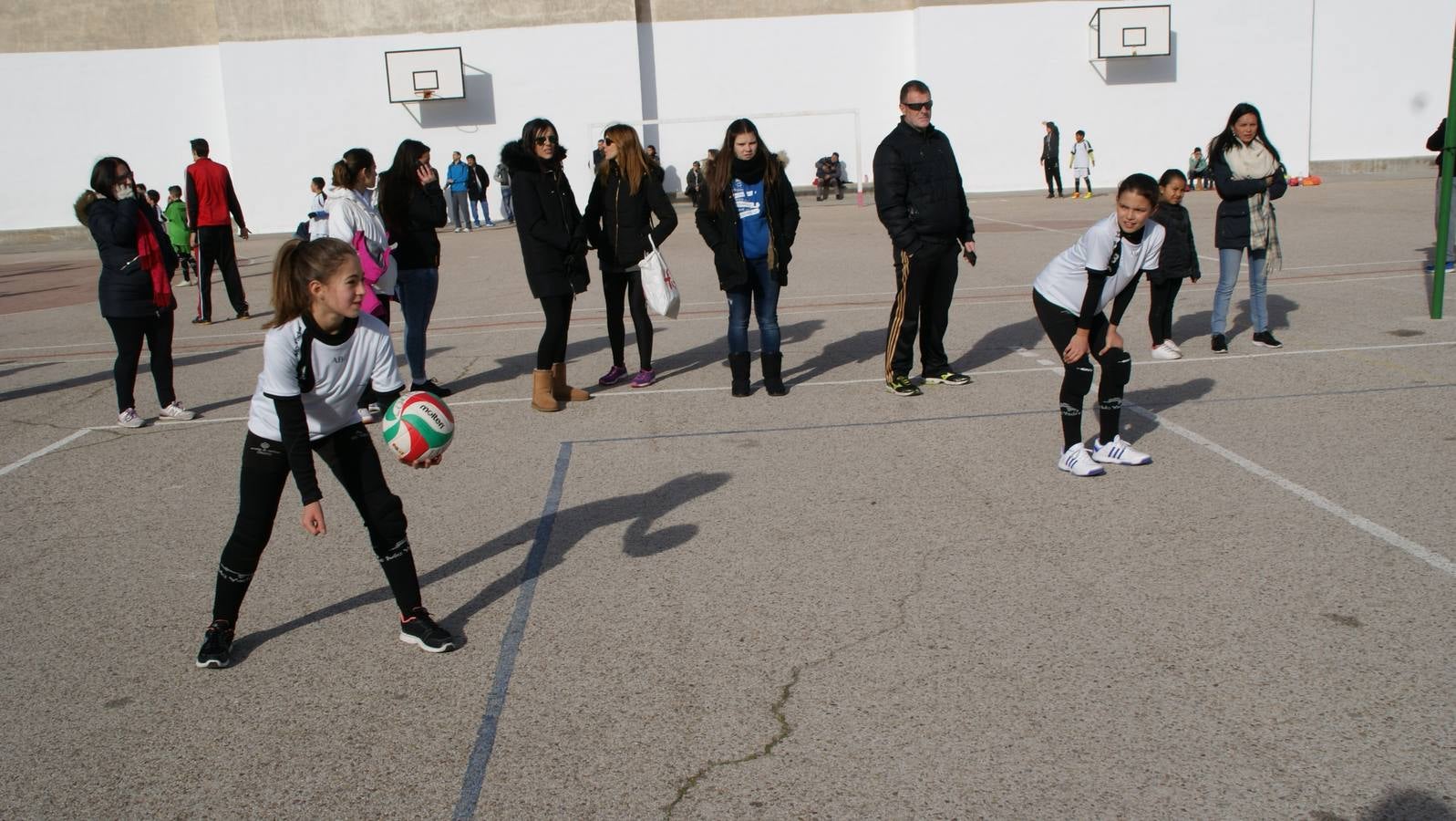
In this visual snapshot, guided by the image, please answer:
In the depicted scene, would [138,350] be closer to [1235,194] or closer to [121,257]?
[121,257]

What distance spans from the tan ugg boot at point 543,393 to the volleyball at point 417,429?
3.95 meters

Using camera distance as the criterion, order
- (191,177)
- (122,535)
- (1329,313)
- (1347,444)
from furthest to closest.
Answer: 1. (191,177)
2. (1329,313)
3. (1347,444)
4. (122,535)

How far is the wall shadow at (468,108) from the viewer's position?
35.1 metres

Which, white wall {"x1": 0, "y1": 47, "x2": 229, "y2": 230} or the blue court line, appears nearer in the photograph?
the blue court line

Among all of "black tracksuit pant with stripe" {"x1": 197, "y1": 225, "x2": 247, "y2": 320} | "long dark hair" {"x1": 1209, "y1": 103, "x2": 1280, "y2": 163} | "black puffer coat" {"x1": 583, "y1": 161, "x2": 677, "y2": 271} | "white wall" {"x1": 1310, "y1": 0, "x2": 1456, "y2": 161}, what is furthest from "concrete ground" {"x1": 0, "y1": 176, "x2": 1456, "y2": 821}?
"white wall" {"x1": 1310, "y1": 0, "x2": 1456, "y2": 161}

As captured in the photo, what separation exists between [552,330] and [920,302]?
259 cm

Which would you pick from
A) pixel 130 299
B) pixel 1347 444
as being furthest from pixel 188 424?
pixel 1347 444

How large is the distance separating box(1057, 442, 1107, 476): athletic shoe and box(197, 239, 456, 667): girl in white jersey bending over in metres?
3.41

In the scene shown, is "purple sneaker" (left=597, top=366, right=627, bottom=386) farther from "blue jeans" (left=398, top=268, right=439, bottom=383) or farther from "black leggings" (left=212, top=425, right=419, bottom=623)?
"black leggings" (left=212, top=425, right=419, bottom=623)

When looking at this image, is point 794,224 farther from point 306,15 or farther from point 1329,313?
point 306,15

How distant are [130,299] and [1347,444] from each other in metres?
7.84

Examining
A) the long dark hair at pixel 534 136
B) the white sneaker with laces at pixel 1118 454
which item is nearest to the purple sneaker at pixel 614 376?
the long dark hair at pixel 534 136

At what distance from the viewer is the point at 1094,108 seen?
118 ft

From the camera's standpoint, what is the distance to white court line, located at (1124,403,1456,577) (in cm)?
483
